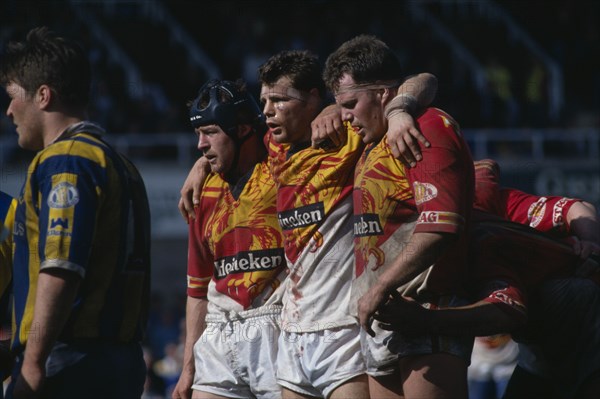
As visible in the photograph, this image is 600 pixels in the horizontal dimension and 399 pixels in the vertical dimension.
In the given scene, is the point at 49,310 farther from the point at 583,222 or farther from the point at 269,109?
the point at 583,222

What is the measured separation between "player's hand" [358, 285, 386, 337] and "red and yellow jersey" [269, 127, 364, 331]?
1.83ft

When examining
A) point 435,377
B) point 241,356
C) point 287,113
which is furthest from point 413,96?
point 241,356

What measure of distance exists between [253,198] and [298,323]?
0.73 meters

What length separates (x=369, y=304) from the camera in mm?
3734

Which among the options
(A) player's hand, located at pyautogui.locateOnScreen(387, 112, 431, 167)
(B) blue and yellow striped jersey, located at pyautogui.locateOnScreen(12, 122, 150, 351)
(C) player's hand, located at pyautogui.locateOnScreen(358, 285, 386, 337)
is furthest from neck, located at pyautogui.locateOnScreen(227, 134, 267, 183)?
(C) player's hand, located at pyautogui.locateOnScreen(358, 285, 386, 337)

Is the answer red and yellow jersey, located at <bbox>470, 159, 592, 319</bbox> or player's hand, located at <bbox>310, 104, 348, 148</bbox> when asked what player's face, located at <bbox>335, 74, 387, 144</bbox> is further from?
red and yellow jersey, located at <bbox>470, 159, 592, 319</bbox>

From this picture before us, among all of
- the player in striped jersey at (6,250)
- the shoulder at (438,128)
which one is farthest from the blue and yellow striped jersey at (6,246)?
the shoulder at (438,128)

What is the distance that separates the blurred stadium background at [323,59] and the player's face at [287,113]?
9571 mm

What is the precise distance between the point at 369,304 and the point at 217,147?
155cm

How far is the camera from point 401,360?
388 cm

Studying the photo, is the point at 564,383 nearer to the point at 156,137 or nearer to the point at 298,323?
the point at 298,323

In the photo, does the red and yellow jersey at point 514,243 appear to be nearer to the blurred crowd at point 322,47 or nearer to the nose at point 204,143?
the nose at point 204,143

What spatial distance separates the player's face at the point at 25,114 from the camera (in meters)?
4.27

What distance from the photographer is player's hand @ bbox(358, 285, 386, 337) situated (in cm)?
371
